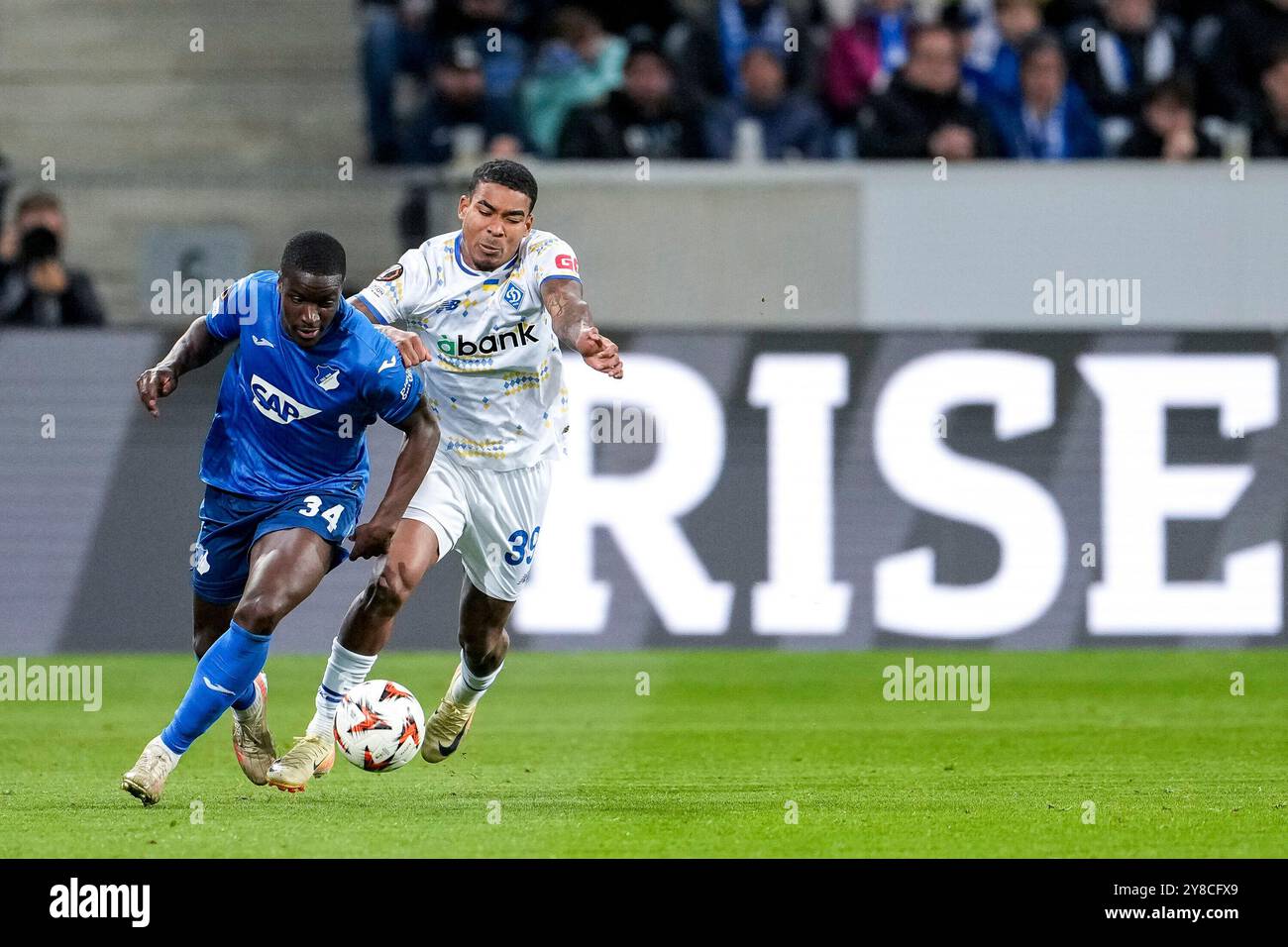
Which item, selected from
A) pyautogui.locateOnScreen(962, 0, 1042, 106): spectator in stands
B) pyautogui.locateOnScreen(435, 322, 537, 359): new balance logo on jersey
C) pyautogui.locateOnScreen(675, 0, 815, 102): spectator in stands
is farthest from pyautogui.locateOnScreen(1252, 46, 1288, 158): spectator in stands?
pyautogui.locateOnScreen(435, 322, 537, 359): new balance logo on jersey

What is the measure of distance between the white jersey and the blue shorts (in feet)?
2.55

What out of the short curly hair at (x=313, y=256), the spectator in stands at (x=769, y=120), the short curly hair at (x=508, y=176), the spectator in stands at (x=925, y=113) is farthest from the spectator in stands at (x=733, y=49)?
the short curly hair at (x=313, y=256)

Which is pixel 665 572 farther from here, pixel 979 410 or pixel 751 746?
pixel 751 746

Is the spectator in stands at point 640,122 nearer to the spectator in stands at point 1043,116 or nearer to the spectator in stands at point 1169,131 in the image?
the spectator in stands at point 1043,116

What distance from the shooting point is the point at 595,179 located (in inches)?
567

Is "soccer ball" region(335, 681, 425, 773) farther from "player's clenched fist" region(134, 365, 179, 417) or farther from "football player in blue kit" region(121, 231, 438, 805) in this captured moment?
"player's clenched fist" region(134, 365, 179, 417)

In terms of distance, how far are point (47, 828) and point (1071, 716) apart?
529 centimetres

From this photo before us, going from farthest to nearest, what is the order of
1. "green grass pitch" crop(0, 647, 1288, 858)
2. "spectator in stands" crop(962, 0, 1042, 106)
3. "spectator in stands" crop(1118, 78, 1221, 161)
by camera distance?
"spectator in stands" crop(962, 0, 1042, 106) < "spectator in stands" crop(1118, 78, 1221, 161) < "green grass pitch" crop(0, 647, 1288, 858)

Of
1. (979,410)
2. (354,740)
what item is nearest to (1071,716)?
(979,410)

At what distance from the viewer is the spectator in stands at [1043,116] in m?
15.4

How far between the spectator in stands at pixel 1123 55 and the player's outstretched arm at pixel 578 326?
8454 millimetres

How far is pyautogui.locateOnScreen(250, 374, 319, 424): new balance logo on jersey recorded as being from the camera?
8117 mm

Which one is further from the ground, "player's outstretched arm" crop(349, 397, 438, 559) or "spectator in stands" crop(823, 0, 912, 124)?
"spectator in stands" crop(823, 0, 912, 124)

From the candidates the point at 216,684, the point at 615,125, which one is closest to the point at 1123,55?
the point at 615,125
